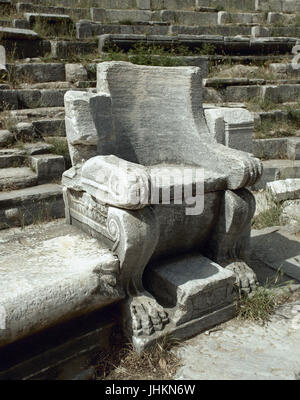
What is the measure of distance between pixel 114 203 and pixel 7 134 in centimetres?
293

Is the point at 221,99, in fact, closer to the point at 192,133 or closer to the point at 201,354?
the point at 192,133

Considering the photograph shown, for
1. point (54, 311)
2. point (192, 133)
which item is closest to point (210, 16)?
point (192, 133)

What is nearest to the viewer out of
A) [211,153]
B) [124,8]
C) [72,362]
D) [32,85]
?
[72,362]

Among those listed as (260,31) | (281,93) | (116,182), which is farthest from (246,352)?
(260,31)

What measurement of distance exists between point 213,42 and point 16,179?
233 inches

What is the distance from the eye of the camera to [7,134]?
4.82 meters

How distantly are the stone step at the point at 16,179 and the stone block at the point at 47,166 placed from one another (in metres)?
0.08

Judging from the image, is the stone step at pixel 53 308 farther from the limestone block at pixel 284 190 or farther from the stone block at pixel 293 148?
the stone block at pixel 293 148

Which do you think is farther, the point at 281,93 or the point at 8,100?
the point at 281,93

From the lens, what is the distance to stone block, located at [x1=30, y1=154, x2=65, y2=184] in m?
4.48

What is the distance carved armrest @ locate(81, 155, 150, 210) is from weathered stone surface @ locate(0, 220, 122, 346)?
1.11 ft

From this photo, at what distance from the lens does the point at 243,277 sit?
297 centimetres

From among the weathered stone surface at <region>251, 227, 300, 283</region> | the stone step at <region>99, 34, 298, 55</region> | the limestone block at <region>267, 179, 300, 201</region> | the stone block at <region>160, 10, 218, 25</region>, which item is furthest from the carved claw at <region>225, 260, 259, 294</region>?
the stone block at <region>160, 10, 218, 25</region>

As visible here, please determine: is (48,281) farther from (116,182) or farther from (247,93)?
(247,93)
